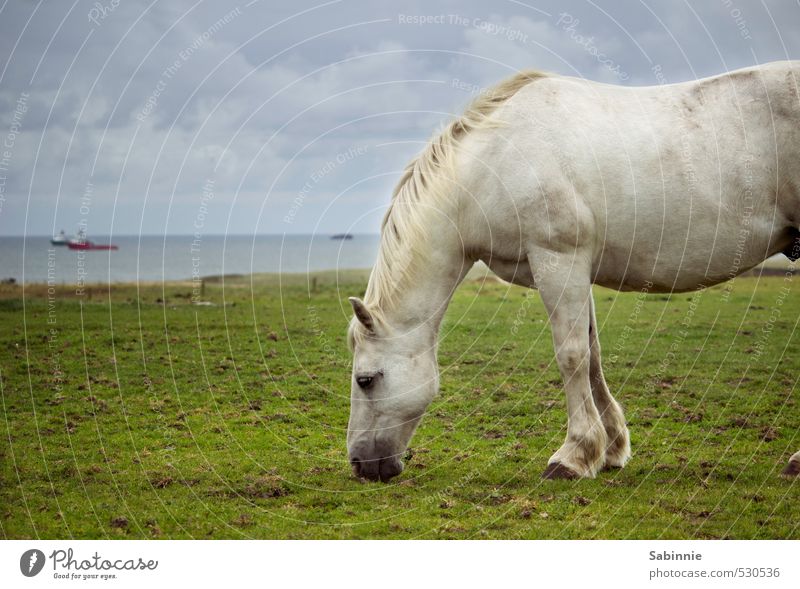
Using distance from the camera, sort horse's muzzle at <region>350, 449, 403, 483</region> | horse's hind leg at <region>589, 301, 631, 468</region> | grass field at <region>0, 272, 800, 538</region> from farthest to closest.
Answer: horse's hind leg at <region>589, 301, 631, 468</region> → horse's muzzle at <region>350, 449, 403, 483</region> → grass field at <region>0, 272, 800, 538</region>

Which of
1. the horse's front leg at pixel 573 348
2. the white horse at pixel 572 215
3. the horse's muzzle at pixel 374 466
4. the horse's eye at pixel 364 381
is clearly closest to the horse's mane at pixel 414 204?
the white horse at pixel 572 215

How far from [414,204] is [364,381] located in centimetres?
176

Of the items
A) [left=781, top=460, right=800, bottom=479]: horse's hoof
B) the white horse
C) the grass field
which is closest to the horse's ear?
the white horse

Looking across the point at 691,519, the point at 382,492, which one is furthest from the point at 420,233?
the point at 691,519

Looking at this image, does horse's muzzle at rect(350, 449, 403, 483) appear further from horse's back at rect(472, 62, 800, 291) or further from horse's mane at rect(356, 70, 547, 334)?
horse's back at rect(472, 62, 800, 291)

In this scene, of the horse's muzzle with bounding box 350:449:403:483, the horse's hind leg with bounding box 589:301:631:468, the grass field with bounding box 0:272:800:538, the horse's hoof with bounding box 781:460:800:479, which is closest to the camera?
the grass field with bounding box 0:272:800:538

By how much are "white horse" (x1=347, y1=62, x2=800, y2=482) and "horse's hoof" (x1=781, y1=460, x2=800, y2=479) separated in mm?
21

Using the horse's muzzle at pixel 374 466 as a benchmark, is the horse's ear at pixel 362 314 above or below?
above

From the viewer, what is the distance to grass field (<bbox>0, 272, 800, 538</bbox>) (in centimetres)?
670

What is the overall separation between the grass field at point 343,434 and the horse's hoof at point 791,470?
0.68 feet

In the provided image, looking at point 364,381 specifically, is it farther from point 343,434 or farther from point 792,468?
point 792,468

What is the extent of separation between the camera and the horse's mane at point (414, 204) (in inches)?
293

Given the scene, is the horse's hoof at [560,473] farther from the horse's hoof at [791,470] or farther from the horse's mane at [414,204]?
the horse's mane at [414,204]

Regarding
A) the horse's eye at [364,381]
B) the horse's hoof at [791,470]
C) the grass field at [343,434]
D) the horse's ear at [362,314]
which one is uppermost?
the horse's ear at [362,314]
